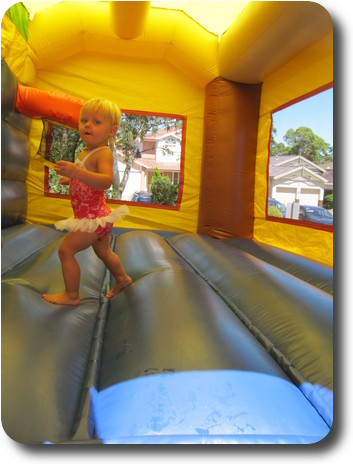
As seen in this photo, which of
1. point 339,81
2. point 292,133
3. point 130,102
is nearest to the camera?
point 339,81

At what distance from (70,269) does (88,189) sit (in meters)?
0.17

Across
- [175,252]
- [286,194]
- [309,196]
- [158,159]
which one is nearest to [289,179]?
[286,194]

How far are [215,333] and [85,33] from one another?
5.23ft

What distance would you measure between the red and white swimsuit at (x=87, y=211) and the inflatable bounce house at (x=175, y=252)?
133 millimetres

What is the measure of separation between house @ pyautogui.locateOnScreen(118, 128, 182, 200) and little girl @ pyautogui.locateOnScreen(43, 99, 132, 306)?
1.22 meters

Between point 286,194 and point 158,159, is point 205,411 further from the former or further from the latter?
point 158,159

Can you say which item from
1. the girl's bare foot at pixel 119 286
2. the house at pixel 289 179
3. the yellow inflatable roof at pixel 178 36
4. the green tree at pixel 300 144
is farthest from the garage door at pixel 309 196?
the girl's bare foot at pixel 119 286

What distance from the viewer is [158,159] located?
2068 mm

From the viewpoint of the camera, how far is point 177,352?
1.60 feet

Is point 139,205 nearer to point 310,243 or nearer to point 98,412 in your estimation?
point 310,243

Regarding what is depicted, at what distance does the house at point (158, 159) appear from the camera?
2010mm

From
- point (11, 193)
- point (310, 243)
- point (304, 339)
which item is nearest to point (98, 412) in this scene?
point (304, 339)

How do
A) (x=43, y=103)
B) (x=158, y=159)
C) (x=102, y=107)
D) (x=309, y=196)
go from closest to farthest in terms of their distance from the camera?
(x=102, y=107) → (x=309, y=196) → (x=43, y=103) → (x=158, y=159)

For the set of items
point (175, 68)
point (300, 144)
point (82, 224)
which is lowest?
point (82, 224)
